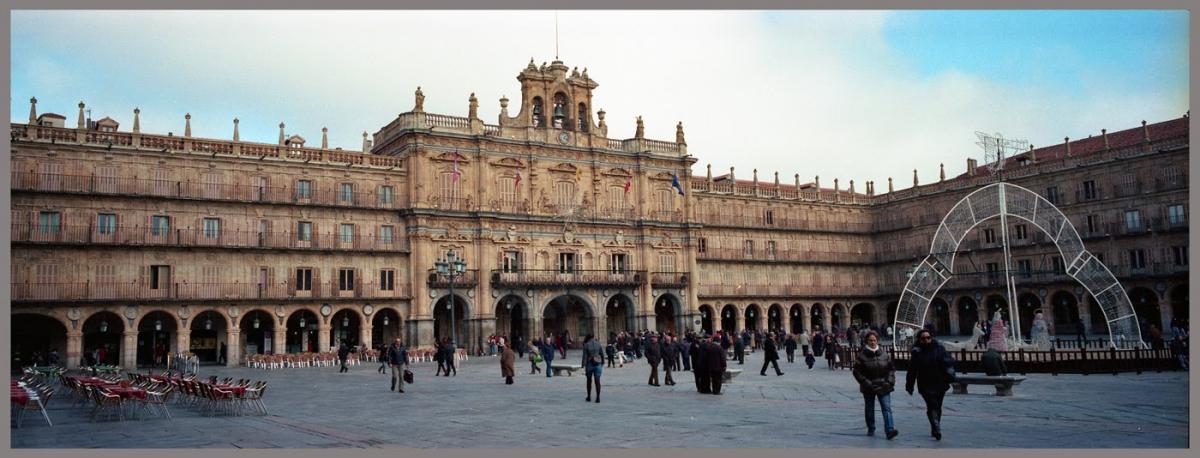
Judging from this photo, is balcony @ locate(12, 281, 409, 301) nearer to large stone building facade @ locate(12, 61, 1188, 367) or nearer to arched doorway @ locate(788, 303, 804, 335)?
large stone building facade @ locate(12, 61, 1188, 367)

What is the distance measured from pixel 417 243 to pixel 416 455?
36.2 m

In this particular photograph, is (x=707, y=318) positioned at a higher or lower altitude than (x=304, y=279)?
lower

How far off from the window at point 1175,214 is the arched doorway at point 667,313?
2616 cm

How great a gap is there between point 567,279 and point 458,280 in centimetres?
624

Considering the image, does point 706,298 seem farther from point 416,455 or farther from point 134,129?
point 416,455

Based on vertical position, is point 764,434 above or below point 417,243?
below

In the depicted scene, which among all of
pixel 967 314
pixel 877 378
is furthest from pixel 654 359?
pixel 967 314

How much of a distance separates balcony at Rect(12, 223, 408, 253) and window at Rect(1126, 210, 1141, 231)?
38539mm

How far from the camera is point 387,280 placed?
4712 centimetres

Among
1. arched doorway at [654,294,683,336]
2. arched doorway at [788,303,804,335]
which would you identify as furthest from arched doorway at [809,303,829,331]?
arched doorway at [654,294,683,336]

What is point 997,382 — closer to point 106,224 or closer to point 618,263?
point 618,263

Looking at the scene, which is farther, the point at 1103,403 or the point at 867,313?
the point at 867,313

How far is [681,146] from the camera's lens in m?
57.1

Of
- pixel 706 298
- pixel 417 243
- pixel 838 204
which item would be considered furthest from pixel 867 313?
pixel 417 243
